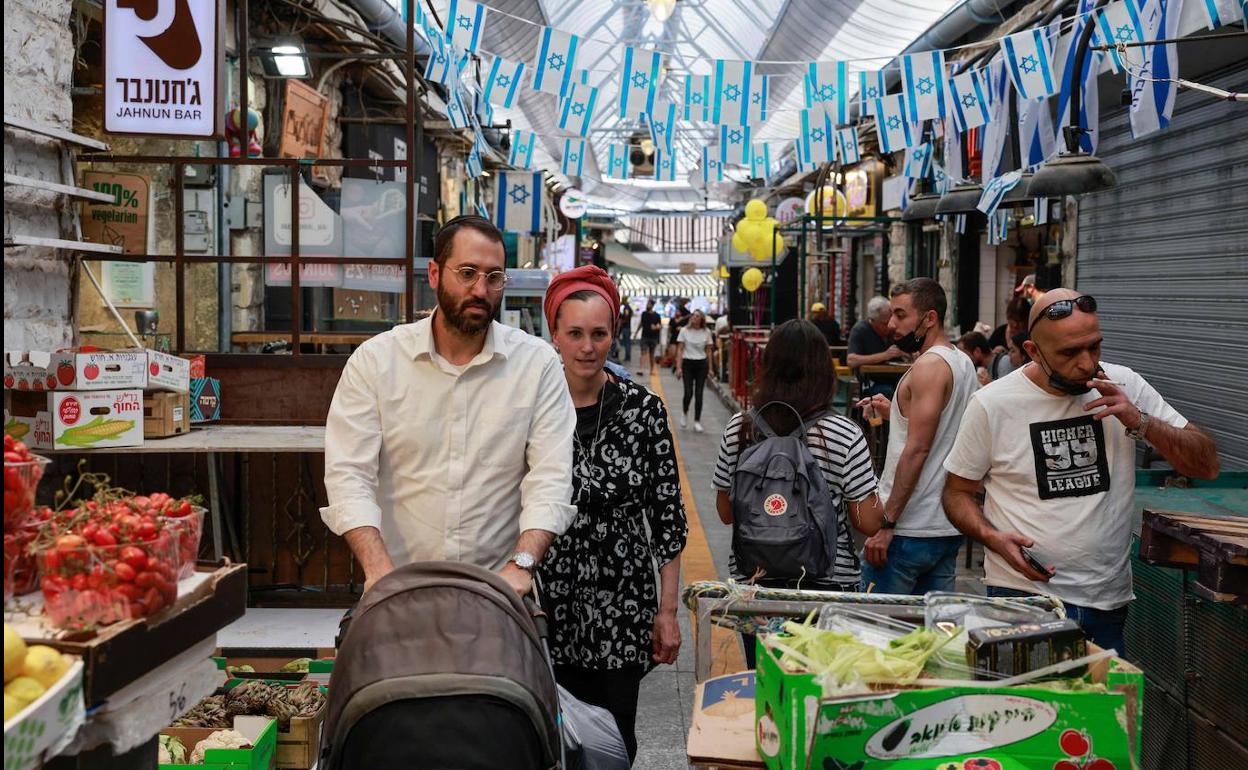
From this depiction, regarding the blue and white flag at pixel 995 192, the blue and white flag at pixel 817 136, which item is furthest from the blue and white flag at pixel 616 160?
the blue and white flag at pixel 995 192

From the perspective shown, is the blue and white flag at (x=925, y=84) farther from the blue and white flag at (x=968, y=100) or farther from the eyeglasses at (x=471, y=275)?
the eyeglasses at (x=471, y=275)

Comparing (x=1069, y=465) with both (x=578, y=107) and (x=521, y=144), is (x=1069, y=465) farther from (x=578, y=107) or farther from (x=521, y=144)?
(x=521, y=144)

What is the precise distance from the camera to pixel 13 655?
1765mm

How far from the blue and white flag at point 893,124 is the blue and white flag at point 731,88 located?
1.37m

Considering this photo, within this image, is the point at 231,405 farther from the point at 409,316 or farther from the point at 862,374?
the point at 862,374

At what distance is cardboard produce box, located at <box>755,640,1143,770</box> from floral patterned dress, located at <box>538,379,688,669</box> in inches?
59.0

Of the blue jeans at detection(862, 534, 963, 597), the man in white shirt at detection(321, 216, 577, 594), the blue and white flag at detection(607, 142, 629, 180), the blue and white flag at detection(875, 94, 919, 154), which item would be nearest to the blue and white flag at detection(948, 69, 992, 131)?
the blue and white flag at detection(875, 94, 919, 154)

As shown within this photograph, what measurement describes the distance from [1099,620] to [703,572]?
4504mm

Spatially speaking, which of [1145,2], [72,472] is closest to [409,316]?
[72,472]

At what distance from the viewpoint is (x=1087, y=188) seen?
257 inches

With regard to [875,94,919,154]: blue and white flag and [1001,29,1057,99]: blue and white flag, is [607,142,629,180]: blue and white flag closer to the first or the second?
[875,94,919,154]: blue and white flag

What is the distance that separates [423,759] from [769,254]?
21.7 m

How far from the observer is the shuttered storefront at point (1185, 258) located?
873cm

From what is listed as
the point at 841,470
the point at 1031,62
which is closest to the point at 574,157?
the point at 1031,62
